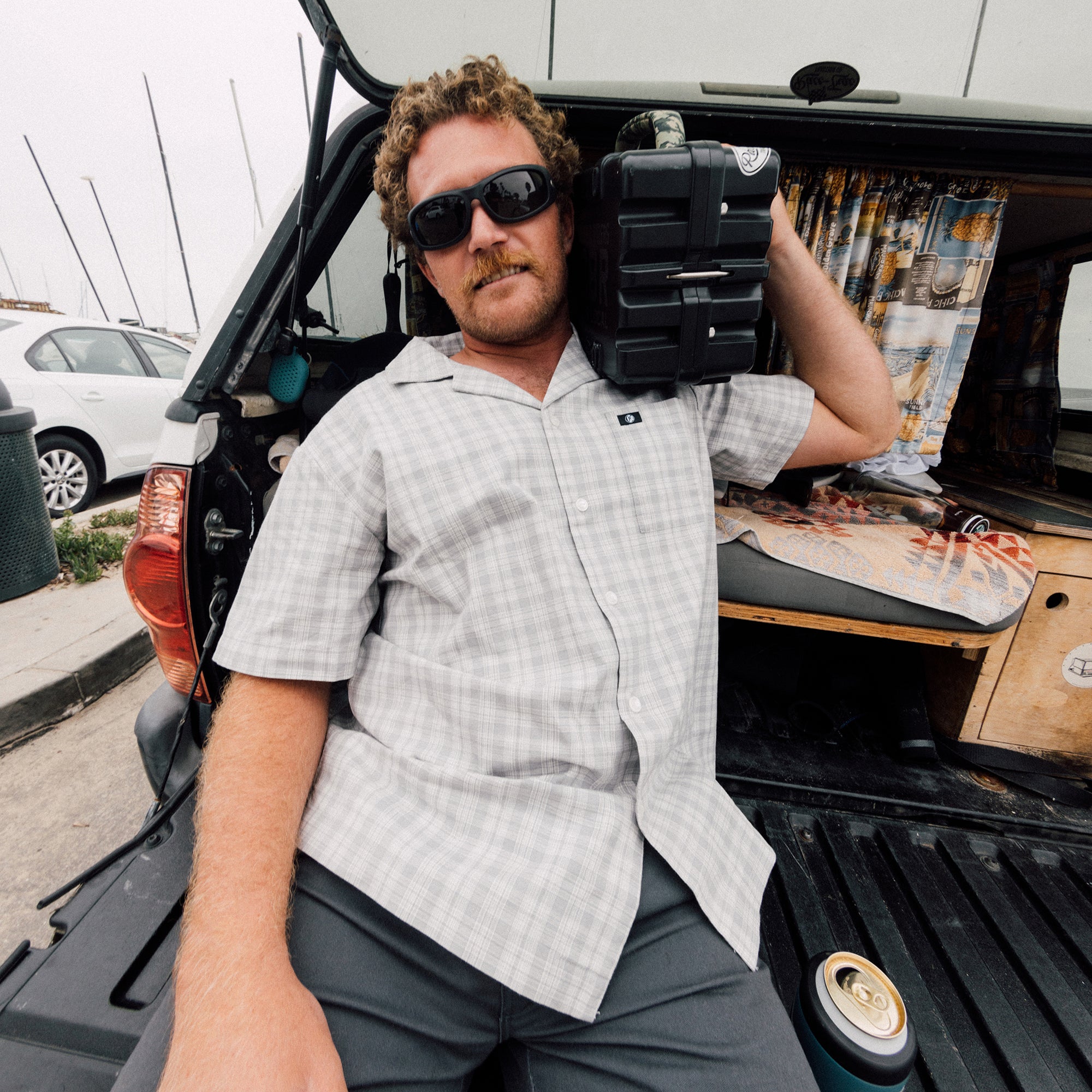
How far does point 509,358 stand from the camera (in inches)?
50.9

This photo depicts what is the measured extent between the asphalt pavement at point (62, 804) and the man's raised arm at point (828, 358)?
8.00 feet

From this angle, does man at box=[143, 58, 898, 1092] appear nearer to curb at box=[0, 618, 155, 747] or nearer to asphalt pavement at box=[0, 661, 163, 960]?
asphalt pavement at box=[0, 661, 163, 960]

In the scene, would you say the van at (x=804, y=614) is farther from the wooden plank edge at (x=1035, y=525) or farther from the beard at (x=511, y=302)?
the beard at (x=511, y=302)

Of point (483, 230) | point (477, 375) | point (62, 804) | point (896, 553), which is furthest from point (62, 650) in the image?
point (896, 553)

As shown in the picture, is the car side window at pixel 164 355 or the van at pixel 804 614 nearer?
the van at pixel 804 614

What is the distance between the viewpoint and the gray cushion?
59.7 inches

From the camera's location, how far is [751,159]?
1087 mm

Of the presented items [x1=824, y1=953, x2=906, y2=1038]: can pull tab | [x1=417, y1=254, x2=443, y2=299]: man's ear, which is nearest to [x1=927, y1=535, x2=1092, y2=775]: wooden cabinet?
[x1=824, y1=953, x2=906, y2=1038]: can pull tab

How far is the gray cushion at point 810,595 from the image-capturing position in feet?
4.97

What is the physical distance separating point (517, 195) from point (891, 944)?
1824mm

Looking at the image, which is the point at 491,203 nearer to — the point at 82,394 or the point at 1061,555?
the point at 1061,555

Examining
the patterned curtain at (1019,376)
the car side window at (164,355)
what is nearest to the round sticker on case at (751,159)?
the patterned curtain at (1019,376)

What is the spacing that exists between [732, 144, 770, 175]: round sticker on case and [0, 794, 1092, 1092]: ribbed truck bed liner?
61.8 inches

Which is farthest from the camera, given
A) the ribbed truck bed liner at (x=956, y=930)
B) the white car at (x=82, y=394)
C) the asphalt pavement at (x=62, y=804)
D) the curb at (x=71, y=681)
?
the white car at (x=82, y=394)
